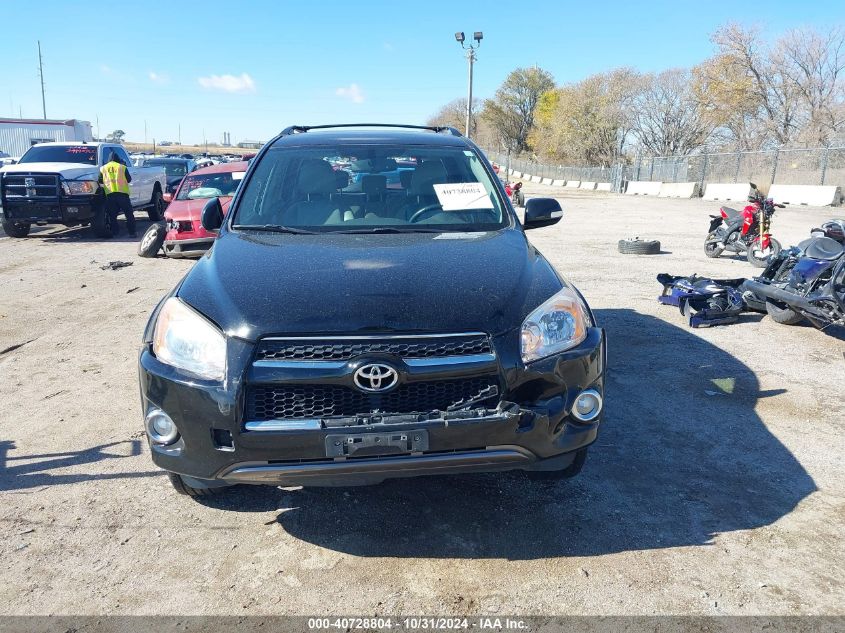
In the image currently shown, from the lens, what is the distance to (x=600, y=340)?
290cm

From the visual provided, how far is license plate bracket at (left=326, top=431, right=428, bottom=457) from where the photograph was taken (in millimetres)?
2533

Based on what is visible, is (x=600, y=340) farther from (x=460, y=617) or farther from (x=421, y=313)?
(x=460, y=617)

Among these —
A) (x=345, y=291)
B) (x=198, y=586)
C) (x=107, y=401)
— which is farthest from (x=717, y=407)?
(x=107, y=401)

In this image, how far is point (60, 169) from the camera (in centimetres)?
1384

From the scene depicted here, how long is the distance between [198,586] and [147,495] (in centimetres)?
89

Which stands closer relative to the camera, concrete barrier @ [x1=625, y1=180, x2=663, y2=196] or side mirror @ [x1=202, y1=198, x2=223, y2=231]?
Result: side mirror @ [x1=202, y1=198, x2=223, y2=231]

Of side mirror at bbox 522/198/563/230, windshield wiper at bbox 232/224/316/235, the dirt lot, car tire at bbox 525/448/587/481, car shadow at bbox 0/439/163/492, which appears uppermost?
side mirror at bbox 522/198/563/230

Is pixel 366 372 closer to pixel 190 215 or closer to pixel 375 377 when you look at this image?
pixel 375 377

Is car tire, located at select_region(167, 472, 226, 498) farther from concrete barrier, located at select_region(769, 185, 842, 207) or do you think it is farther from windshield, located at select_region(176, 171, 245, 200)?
concrete barrier, located at select_region(769, 185, 842, 207)

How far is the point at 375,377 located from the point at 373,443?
0.26m

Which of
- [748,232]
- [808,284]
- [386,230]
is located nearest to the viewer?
[386,230]

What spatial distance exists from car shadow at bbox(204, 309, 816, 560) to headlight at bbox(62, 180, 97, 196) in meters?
12.8

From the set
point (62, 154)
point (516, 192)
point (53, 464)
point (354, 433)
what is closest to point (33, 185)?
point (62, 154)

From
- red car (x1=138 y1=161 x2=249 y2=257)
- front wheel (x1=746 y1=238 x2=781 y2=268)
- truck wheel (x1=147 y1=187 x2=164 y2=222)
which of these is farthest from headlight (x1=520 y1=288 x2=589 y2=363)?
truck wheel (x1=147 y1=187 x2=164 y2=222)
